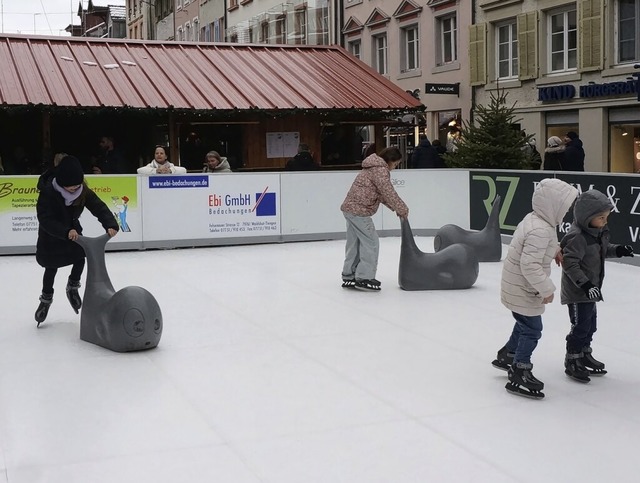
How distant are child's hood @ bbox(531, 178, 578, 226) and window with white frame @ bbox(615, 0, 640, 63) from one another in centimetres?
1571

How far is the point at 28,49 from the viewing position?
21203mm

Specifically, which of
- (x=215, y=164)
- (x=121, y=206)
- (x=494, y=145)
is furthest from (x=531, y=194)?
(x=121, y=206)

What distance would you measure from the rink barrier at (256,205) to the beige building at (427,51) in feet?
27.0

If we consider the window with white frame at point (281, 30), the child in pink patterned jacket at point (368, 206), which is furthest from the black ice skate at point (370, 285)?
the window with white frame at point (281, 30)

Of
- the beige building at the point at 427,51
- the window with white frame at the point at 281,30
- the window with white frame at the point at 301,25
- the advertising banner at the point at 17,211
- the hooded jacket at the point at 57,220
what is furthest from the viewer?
the window with white frame at the point at 281,30

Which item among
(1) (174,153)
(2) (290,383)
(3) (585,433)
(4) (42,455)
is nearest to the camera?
(4) (42,455)

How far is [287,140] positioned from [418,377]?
15679 millimetres

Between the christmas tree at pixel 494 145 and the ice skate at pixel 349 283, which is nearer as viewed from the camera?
the ice skate at pixel 349 283

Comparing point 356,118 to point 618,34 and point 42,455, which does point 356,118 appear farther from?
point 42,455

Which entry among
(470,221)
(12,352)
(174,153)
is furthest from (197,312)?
(174,153)

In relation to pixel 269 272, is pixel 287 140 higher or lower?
higher

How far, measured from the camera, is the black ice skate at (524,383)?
6574 millimetres

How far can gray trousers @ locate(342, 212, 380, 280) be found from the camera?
1116cm

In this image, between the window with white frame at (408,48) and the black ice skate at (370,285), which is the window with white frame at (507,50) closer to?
the window with white frame at (408,48)
